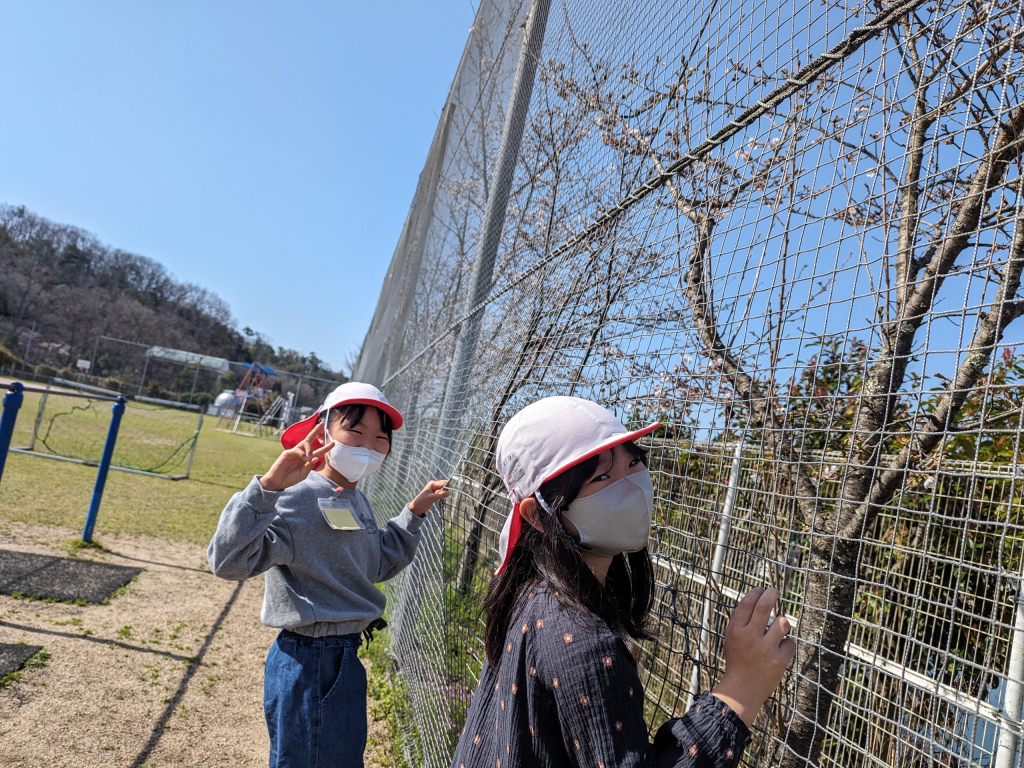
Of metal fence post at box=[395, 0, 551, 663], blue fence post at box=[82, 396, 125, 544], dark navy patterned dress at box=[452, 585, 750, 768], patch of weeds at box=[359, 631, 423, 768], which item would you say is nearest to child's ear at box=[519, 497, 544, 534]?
dark navy patterned dress at box=[452, 585, 750, 768]

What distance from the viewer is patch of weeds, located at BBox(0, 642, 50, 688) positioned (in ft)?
11.1

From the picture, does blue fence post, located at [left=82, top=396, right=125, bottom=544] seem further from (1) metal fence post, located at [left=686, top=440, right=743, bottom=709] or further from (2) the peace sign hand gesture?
(1) metal fence post, located at [left=686, top=440, right=743, bottom=709]

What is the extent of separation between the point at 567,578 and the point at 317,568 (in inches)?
49.6

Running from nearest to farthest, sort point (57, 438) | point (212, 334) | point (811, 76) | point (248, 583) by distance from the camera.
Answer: point (811, 76) < point (248, 583) < point (57, 438) < point (212, 334)

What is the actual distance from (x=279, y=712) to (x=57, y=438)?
46.1 feet

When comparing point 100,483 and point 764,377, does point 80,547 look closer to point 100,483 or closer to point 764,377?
point 100,483

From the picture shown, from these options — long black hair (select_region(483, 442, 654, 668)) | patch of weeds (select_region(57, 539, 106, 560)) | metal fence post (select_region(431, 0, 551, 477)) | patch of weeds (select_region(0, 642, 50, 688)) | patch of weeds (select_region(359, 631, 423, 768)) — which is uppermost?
metal fence post (select_region(431, 0, 551, 477))

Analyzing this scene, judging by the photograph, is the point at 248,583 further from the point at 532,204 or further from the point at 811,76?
the point at 811,76

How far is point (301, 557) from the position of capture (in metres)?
2.20

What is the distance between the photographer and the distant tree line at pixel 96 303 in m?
52.8

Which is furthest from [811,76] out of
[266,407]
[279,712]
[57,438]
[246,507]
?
[266,407]

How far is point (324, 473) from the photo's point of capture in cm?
241

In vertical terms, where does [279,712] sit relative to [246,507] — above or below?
below

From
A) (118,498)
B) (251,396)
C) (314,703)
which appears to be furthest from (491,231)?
(251,396)
